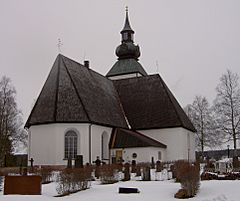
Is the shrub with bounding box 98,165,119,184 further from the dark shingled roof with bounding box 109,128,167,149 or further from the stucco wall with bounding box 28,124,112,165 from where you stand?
the dark shingled roof with bounding box 109,128,167,149

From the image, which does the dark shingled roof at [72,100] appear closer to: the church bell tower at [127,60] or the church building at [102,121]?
the church building at [102,121]

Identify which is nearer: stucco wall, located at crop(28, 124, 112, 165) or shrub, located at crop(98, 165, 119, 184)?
shrub, located at crop(98, 165, 119, 184)

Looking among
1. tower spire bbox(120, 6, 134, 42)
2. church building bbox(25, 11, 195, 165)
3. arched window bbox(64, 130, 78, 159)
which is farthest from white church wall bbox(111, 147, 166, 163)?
tower spire bbox(120, 6, 134, 42)

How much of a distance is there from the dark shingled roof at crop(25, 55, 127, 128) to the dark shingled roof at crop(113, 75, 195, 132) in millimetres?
1581

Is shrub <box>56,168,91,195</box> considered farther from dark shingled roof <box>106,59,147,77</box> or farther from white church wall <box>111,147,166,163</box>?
dark shingled roof <box>106,59,147,77</box>

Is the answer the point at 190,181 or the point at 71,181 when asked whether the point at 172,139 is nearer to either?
the point at 71,181

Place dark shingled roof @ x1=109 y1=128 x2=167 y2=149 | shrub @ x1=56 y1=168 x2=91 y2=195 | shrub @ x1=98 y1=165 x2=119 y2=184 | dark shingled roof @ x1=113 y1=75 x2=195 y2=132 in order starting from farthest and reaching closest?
dark shingled roof @ x1=113 y1=75 x2=195 y2=132
dark shingled roof @ x1=109 y1=128 x2=167 y2=149
shrub @ x1=98 y1=165 x2=119 y2=184
shrub @ x1=56 y1=168 x2=91 y2=195

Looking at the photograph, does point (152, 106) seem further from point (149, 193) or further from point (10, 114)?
point (149, 193)

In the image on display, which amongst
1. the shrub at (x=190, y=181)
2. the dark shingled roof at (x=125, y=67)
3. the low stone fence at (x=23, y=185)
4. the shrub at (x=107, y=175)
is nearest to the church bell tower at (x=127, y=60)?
the dark shingled roof at (x=125, y=67)

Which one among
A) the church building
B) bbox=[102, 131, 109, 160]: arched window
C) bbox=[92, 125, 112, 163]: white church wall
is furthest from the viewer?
bbox=[102, 131, 109, 160]: arched window

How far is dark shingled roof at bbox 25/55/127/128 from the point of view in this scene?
31.6 metres

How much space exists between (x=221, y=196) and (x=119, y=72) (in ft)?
125

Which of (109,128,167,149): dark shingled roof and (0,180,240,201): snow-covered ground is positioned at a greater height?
(109,128,167,149): dark shingled roof

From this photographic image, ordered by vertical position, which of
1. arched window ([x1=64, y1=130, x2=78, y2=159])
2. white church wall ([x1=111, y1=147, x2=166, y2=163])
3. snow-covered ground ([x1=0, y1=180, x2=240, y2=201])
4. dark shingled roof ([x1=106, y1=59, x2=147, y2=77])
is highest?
dark shingled roof ([x1=106, y1=59, x2=147, y2=77])
